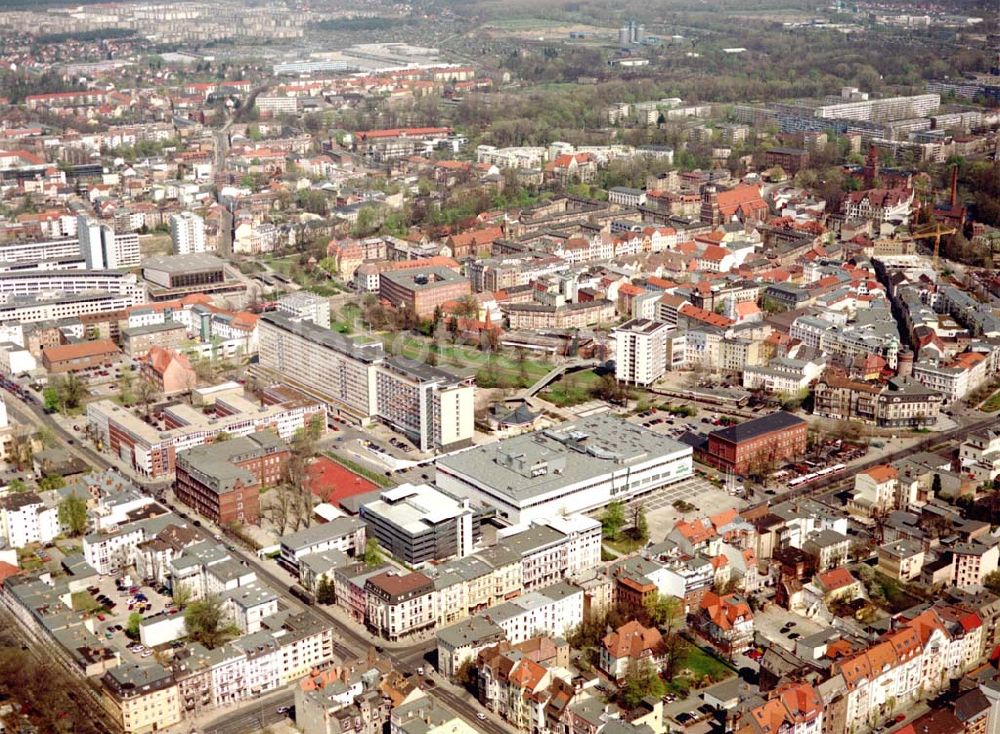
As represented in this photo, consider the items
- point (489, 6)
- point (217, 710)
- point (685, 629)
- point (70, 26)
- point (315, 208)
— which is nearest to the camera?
point (217, 710)

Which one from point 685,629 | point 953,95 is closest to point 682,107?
point 953,95

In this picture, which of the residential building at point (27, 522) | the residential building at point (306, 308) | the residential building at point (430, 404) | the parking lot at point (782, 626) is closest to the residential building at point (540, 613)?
the parking lot at point (782, 626)

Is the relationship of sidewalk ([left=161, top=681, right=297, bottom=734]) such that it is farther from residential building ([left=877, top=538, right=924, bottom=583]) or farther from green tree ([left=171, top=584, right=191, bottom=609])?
residential building ([left=877, top=538, right=924, bottom=583])

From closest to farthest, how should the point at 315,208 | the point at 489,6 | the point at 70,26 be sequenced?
the point at 315,208 < the point at 70,26 < the point at 489,6

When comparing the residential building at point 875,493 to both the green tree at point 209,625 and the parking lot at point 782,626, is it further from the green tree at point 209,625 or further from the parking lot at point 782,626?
the green tree at point 209,625

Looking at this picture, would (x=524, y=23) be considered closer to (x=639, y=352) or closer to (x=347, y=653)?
(x=639, y=352)

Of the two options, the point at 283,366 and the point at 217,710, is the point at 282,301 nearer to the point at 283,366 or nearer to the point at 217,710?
the point at 283,366

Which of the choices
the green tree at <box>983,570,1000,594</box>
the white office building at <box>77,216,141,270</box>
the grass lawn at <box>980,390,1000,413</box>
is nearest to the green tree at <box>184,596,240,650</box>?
the green tree at <box>983,570,1000,594</box>
